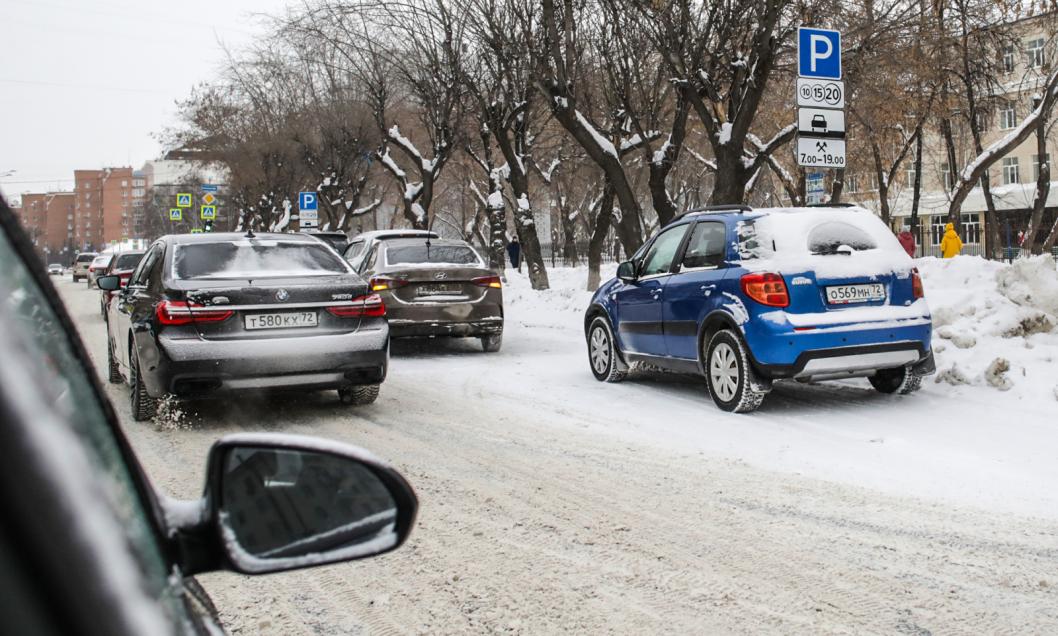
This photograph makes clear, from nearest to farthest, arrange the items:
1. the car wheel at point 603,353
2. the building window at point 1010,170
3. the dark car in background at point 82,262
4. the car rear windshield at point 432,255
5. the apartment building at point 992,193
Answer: the car wheel at point 603,353, the car rear windshield at point 432,255, the apartment building at point 992,193, the dark car in background at point 82,262, the building window at point 1010,170

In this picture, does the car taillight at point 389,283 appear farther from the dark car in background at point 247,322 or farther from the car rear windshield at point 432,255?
the dark car in background at point 247,322

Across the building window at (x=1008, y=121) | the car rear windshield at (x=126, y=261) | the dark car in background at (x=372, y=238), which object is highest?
the building window at (x=1008, y=121)

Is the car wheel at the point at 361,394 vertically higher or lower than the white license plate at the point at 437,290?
lower

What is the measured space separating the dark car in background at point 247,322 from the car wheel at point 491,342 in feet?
14.2

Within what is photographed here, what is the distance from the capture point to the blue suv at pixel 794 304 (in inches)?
283

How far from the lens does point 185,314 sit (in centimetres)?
683

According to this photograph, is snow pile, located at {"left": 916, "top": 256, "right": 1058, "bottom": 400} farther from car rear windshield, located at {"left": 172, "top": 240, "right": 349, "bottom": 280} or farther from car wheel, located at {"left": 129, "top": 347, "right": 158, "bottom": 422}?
car wheel, located at {"left": 129, "top": 347, "right": 158, "bottom": 422}

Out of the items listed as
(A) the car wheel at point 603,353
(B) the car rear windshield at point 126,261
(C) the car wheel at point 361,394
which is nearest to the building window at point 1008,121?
(B) the car rear windshield at point 126,261

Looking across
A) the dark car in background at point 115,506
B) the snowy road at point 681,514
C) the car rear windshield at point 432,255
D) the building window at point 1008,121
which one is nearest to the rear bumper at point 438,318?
the car rear windshield at point 432,255

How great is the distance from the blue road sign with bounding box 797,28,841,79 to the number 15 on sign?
0.82 metres

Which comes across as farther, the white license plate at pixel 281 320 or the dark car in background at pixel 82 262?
the dark car in background at pixel 82 262

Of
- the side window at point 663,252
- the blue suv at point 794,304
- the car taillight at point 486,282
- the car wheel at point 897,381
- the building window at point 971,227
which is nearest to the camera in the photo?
the blue suv at point 794,304

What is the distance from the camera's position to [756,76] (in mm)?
14703

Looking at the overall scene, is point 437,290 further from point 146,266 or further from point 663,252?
point 146,266
